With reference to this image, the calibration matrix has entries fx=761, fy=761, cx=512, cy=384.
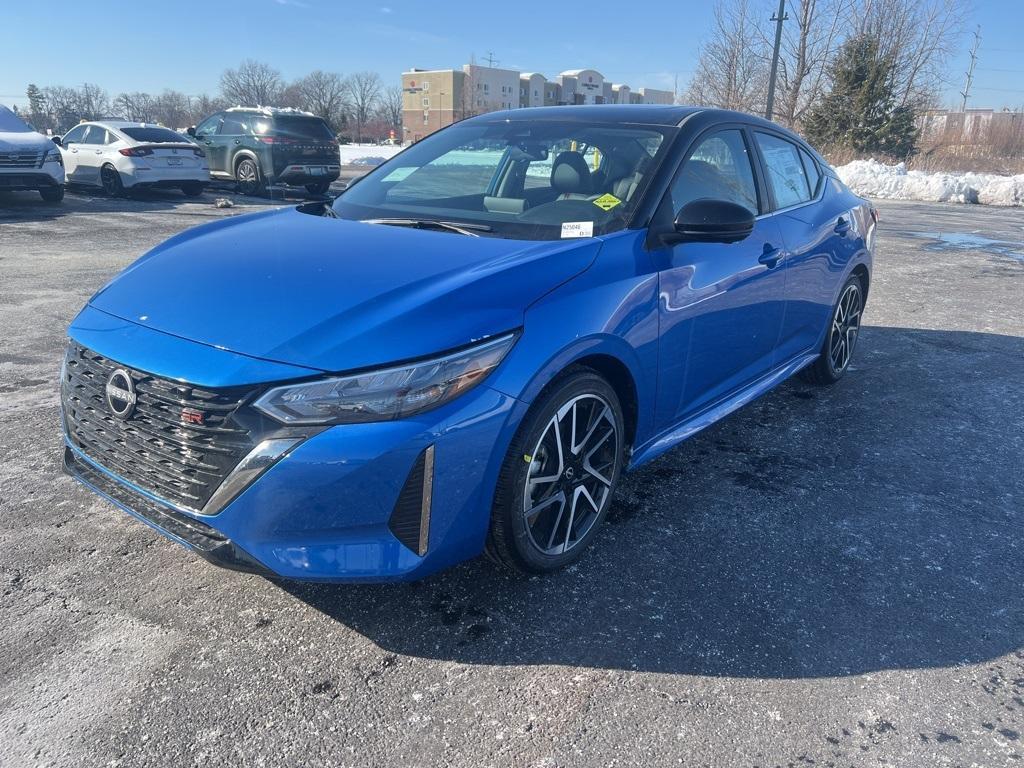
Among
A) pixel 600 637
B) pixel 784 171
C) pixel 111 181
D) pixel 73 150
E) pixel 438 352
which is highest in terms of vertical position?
pixel 73 150

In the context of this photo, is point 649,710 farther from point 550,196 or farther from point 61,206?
point 61,206

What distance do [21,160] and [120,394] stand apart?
12639 mm

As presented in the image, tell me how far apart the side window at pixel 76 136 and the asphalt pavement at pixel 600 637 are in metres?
13.9

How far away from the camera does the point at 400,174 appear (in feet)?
12.6

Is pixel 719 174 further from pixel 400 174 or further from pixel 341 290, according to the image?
pixel 341 290

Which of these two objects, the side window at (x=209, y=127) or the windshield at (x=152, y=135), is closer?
the windshield at (x=152, y=135)

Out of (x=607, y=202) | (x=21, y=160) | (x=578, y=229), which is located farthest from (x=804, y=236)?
(x=21, y=160)

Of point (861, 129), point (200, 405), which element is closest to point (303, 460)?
point (200, 405)

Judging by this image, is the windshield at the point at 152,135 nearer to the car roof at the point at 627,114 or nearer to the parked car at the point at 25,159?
the parked car at the point at 25,159

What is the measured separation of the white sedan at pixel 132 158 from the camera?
14328mm

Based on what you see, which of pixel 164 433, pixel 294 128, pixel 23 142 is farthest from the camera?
pixel 294 128

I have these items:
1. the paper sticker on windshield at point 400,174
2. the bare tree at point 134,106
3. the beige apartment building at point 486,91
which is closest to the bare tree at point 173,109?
the bare tree at point 134,106

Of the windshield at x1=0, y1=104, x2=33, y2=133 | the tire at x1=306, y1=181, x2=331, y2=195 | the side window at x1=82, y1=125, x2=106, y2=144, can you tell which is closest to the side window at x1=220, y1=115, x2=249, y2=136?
the tire at x1=306, y1=181, x2=331, y2=195

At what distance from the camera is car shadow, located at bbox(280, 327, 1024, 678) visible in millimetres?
2426
